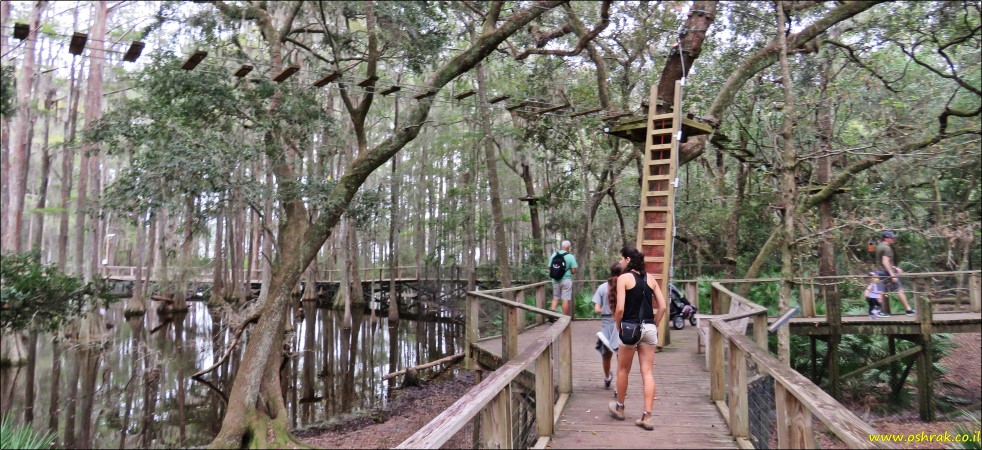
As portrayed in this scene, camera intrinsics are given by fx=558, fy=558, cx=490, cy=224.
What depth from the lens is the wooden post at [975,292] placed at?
1162cm

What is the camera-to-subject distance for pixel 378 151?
11.6 metres

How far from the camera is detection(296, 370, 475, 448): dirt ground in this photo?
11.8m

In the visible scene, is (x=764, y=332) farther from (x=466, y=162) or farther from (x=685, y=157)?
(x=466, y=162)

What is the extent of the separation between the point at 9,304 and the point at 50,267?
1572 mm

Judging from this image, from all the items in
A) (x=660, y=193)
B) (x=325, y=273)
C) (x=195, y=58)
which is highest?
(x=195, y=58)

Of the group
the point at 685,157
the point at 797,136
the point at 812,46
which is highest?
the point at 812,46

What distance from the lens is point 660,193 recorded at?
8.65 m

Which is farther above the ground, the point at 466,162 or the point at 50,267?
the point at 466,162

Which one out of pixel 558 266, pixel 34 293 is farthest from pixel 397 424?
pixel 34 293

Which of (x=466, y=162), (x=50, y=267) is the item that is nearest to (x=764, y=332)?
(x=50, y=267)

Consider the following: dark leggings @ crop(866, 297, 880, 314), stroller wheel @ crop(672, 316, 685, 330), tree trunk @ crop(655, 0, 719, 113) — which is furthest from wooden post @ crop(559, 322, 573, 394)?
dark leggings @ crop(866, 297, 880, 314)

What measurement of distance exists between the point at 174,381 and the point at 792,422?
1900 centimetres

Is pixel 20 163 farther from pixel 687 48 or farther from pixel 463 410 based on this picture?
pixel 463 410

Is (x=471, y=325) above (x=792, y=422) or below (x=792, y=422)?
below
